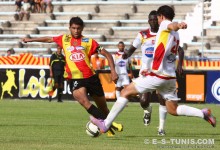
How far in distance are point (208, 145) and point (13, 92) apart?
19625 mm

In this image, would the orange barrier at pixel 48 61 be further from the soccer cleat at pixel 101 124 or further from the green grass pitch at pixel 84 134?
the soccer cleat at pixel 101 124

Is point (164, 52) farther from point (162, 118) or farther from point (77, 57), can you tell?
point (162, 118)

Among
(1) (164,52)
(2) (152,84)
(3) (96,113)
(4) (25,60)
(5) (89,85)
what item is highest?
(1) (164,52)

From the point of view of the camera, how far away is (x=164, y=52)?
13672 millimetres

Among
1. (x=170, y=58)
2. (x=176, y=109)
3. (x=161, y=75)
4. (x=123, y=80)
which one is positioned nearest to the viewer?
(x=161, y=75)

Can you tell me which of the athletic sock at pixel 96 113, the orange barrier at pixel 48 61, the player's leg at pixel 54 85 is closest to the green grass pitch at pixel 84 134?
the athletic sock at pixel 96 113

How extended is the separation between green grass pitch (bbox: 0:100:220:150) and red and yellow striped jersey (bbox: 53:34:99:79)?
1165 millimetres

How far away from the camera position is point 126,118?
21.2 m

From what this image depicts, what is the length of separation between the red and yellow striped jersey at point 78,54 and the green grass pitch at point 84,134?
3.82ft

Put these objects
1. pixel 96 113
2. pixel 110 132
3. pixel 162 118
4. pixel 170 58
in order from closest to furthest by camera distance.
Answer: pixel 170 58
pixel 96 113
pixel 110 132
pixel 162 118

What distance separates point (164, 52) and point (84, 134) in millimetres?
2739

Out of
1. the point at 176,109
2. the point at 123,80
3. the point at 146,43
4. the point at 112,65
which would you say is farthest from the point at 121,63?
the point at 176,109

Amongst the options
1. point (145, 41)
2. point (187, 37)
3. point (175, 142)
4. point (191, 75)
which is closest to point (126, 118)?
point (145, 41)

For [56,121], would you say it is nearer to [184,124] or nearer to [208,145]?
[184,124]
